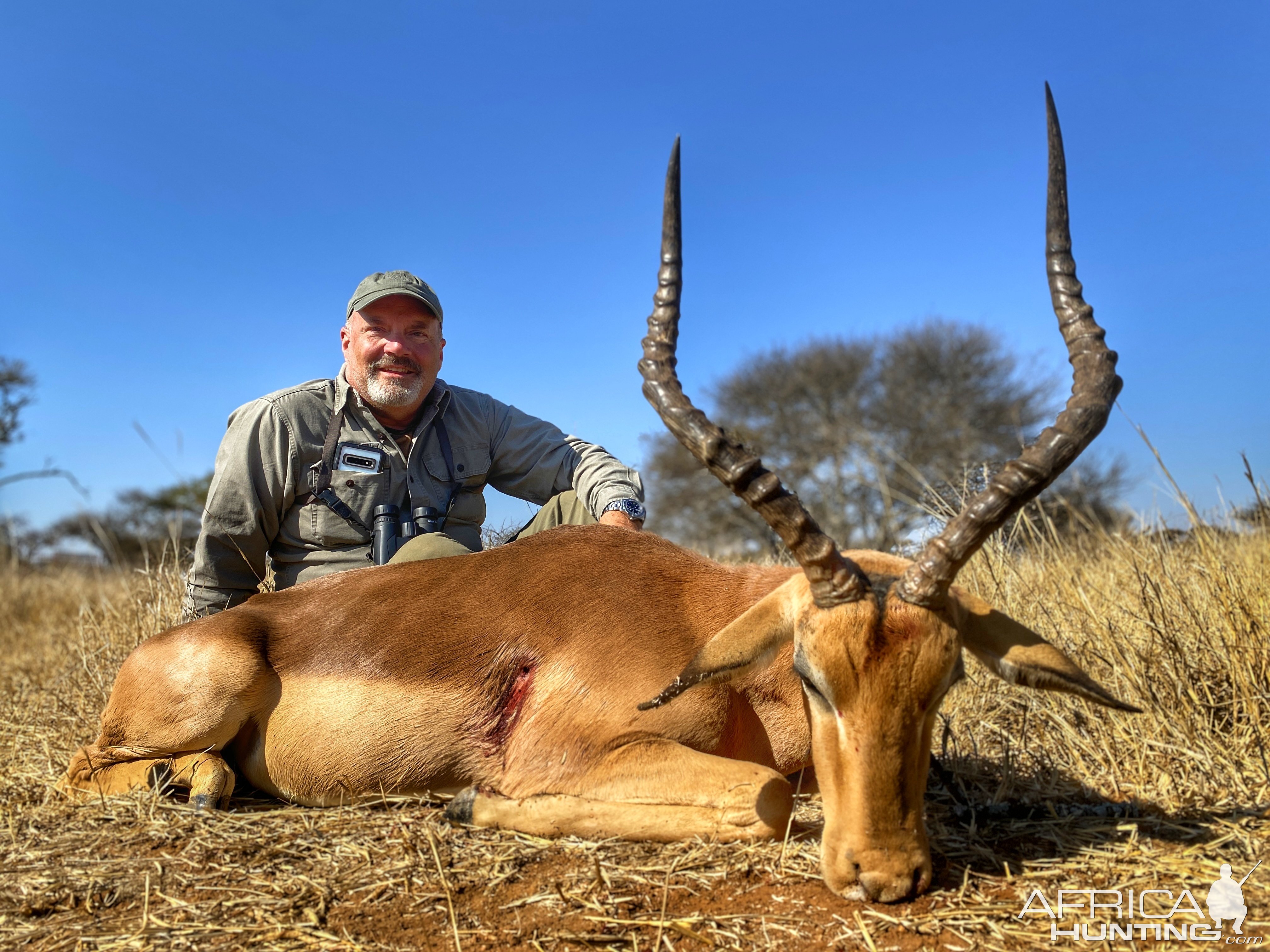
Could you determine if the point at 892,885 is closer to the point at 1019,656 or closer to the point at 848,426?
the point at 1019,656

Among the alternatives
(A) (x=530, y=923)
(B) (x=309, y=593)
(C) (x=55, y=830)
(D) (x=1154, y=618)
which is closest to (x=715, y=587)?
(A) (x=530, y=923)

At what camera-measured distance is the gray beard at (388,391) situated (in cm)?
611

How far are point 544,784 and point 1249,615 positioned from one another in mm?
3527

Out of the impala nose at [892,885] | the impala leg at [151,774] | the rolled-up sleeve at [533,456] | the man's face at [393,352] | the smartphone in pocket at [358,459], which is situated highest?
the man's face at [393,352]

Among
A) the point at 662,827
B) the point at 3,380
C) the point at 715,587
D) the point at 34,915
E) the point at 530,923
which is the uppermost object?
the point at 3,380

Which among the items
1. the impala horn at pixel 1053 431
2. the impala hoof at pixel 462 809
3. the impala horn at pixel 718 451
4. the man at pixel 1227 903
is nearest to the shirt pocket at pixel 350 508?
the impala hoof at pixel 462 809

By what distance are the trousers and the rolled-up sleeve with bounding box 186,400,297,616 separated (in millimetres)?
876

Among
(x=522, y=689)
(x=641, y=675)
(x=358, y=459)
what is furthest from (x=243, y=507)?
(x=641, y=675)

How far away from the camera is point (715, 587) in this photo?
408 centimetres

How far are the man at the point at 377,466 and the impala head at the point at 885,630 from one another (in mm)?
2342

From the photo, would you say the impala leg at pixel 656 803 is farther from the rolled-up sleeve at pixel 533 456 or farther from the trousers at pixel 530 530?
the rolled-up sleeve at pixel 533 456

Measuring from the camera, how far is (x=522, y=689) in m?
3.93

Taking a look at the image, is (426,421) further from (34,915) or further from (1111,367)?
(1111,367)

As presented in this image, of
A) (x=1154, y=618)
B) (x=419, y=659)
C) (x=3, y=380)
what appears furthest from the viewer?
(x=3, y=380)
